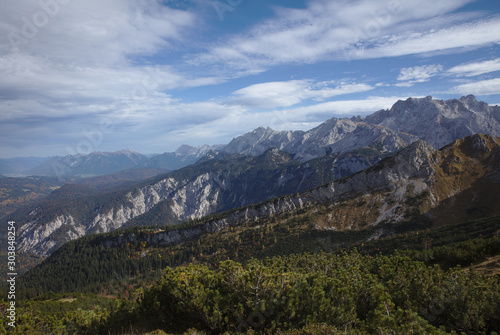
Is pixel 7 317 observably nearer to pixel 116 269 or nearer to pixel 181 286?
pixel 181 286

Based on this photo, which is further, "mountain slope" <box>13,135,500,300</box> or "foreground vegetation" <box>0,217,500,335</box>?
"mountain slope" <box>13,135,500,300</box>

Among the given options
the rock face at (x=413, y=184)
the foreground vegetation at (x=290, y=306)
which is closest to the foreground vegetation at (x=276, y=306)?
the foreground vegetation at (x=290, y=306)

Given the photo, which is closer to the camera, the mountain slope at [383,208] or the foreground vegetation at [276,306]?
the foreground vegetation at [276,306]

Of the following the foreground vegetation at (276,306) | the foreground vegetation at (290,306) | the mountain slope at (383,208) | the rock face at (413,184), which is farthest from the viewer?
the rock face at (413,184)

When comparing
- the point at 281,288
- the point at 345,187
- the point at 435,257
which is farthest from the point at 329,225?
the point at 281,288

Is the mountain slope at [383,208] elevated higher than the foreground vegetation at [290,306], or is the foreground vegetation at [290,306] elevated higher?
the foreground vegetation at [290,306]

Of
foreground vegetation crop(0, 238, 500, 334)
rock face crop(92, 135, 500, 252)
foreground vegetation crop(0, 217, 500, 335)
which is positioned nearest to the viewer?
foreground vegetation crop(0, 217, 500, 335)

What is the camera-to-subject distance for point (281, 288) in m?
27.9

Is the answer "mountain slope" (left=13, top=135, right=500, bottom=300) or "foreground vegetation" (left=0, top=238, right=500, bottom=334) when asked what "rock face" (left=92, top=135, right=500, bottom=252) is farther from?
"foreground vegetation" (left=0, top=238, right=500, bottom=334)

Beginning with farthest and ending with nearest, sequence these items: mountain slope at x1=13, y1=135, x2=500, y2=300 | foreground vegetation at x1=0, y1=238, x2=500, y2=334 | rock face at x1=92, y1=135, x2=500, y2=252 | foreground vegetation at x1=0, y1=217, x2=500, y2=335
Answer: rock face at x1=92, y1=135, x2=500, y2=252, mountain slope at x1=13, y1=135, x2=500, y2=300, foreground vegetation at x1=0, y1=238, x2=500, y2=334, foreground vegetation at x1=0, y1=217, x2=500, y2=335

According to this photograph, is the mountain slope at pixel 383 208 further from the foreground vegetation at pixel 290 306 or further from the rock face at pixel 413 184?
the foreground vegetation at pixel 290 306

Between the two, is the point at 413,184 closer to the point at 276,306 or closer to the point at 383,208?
the point at 383,208

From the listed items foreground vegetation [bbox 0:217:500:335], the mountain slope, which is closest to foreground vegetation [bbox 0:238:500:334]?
foreground vegetation [bbox 0:217:500:335]

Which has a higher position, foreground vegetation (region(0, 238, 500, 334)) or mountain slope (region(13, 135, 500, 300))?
foreground vegetation (region(0, 238, 500, 334))
